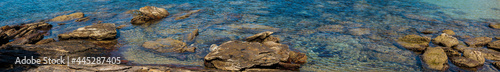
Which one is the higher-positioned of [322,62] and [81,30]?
[81,30]

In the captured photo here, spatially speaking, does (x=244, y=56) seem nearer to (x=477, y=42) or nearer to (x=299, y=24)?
(x=299, y=24)

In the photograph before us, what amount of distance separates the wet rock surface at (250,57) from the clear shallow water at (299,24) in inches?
26.9

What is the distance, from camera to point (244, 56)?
1016 cm

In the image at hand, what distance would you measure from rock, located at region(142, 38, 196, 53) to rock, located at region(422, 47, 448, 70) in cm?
989

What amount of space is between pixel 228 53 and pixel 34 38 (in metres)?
10.4

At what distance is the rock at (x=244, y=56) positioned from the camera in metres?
9.77

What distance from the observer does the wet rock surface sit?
9796mm

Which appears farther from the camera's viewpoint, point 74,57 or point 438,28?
point 438,28

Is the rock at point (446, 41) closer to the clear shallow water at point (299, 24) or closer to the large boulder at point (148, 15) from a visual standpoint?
the clear shallow water at point (299, 24)

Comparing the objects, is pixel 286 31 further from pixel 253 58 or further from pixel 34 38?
pixel 34 38

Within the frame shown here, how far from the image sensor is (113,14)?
22.0m

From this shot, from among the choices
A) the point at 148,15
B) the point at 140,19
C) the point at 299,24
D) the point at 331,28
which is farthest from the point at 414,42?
the point at 148,15

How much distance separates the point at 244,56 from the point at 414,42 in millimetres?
9584

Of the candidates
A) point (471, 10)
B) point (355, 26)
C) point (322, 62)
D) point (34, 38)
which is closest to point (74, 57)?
point (34, 38)
